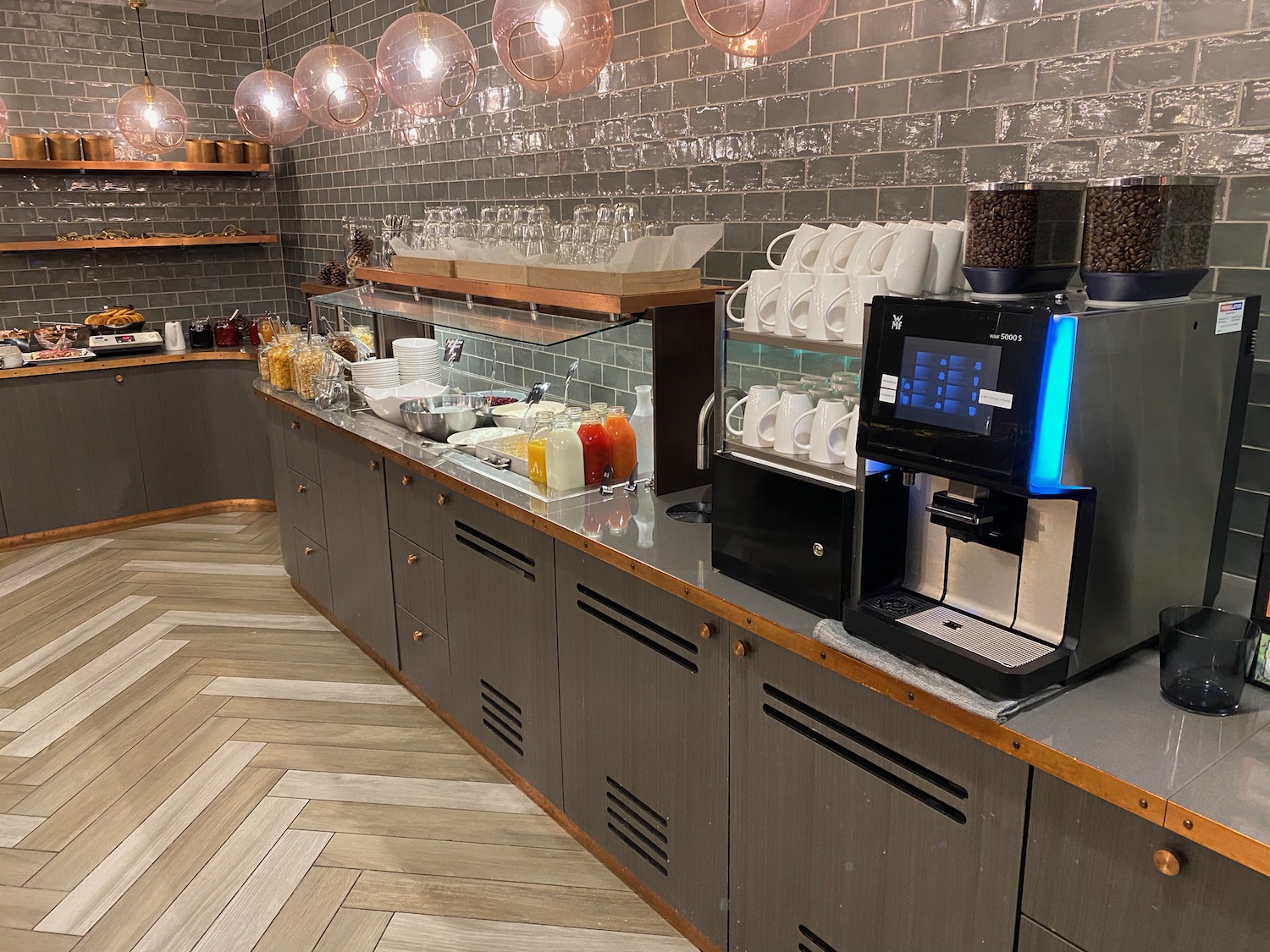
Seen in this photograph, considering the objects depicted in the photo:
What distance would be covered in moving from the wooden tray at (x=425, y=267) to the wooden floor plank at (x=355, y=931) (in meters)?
2.23

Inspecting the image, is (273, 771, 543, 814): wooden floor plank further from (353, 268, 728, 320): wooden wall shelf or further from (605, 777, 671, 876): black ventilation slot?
(353, 268, 728, 320): wooden wall shelf

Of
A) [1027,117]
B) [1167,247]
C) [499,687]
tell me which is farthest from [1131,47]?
[499,687]

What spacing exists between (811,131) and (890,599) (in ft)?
5.22

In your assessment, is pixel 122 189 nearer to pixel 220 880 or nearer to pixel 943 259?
pixel 220 880

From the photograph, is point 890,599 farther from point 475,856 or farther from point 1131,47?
point 475,856

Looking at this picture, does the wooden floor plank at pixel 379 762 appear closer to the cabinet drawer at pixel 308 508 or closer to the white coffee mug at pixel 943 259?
the cabinet drawer at pixel 308 508

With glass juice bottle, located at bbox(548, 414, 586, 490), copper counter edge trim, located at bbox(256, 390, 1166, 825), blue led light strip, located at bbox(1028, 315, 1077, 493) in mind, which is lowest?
copper counter edge trim, located at bbox(256, 390, 1166, 825)

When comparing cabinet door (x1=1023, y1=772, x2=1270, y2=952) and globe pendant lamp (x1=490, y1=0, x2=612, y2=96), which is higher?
globe pendant lamp (x1=490, y1=0, x2=612, y2=96)

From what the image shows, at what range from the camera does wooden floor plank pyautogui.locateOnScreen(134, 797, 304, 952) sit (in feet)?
8.13

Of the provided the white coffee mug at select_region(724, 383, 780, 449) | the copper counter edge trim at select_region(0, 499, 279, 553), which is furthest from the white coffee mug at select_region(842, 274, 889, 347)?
the copper counter edge trim at select_region(0, 499, 279, 553)

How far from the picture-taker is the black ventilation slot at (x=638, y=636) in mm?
2230

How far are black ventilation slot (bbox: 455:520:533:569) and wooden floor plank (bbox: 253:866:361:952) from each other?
3.28ft

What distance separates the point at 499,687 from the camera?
3.05 meters

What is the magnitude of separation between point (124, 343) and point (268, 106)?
9.16ft
